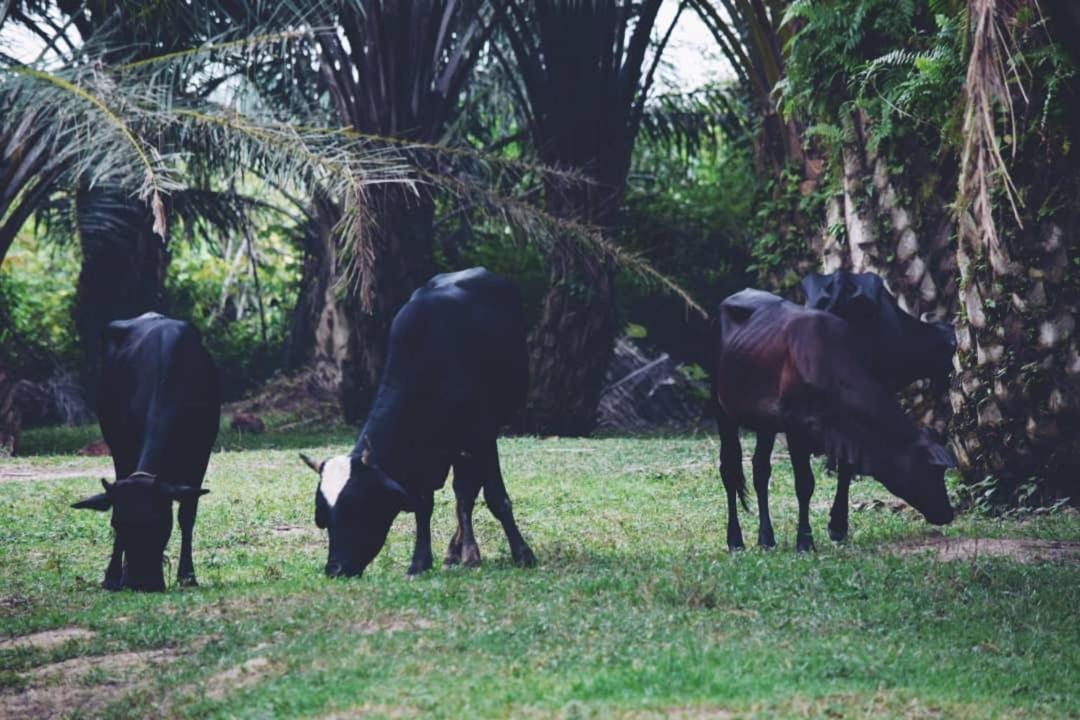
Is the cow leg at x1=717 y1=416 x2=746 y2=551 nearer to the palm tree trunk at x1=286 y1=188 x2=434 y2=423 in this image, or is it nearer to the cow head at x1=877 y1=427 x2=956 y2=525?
the cow head at x1=877 y1=427 x2=956 y2=525

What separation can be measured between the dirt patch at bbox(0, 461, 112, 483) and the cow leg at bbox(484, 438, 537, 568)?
7.49 metres

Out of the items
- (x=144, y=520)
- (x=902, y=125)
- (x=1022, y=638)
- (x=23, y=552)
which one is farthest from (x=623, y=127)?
(x=1022, y=638)

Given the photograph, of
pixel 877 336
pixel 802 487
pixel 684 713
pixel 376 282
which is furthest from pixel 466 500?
pixel 376 282

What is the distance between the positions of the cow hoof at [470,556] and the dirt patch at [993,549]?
2.49 metres

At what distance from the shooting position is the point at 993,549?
9.91m

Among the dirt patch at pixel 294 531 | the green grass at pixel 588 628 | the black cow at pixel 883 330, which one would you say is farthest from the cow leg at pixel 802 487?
the dirt patch at pixel 294 531

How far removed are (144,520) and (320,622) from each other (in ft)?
5.79

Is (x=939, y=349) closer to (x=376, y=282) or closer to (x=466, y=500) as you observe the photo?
(x=466, y=500)

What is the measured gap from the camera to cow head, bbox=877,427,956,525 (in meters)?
9.27

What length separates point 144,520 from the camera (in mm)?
8922

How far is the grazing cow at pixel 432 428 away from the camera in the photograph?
29.5 feet

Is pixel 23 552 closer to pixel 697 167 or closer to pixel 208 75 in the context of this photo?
pixel 208 75

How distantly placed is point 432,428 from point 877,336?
303cm

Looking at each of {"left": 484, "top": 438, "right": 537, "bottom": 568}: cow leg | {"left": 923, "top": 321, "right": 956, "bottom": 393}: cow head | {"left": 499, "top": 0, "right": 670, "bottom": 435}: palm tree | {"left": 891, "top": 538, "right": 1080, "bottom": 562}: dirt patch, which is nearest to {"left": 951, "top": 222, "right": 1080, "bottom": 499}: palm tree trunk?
{"left": 923, "top": 321, "right": 956, "bottom": 393}: cow head
